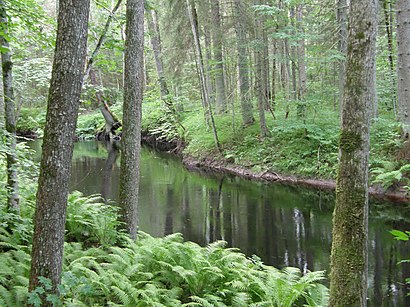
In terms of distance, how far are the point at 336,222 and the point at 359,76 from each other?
1373mm

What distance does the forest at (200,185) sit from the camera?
134 inches

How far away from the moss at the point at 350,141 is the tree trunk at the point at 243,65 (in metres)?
11.7

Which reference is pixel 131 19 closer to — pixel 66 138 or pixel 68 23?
pixel 68 23

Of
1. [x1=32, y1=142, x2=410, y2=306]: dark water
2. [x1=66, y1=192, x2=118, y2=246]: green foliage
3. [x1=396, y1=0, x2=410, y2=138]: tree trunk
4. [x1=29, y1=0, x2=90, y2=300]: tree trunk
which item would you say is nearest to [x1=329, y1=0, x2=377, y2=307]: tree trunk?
[x1=29, y1=0, x2=90, y2=300]: tree trunk

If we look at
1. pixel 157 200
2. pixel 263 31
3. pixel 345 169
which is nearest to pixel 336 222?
pixel 345 169

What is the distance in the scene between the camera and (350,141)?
11.5 feet

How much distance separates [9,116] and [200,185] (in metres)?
9.77

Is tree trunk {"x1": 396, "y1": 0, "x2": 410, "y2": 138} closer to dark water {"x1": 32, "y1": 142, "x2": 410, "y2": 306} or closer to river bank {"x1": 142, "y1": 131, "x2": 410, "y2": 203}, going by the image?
river bank {"x1": 142, "y1": 131, "x2": 410, "y2": 203}

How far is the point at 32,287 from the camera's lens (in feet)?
11.0

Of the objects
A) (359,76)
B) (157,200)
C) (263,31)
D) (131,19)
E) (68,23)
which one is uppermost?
(263,31)

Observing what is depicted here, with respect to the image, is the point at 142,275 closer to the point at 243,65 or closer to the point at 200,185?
the point at 200,185

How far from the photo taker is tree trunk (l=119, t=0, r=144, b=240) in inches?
231

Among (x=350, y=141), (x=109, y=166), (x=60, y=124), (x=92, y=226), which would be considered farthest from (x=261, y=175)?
(x=60, y=124)

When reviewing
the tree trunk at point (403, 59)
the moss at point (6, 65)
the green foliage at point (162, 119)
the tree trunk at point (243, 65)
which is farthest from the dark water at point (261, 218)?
the green foliage at point (162, 119)
